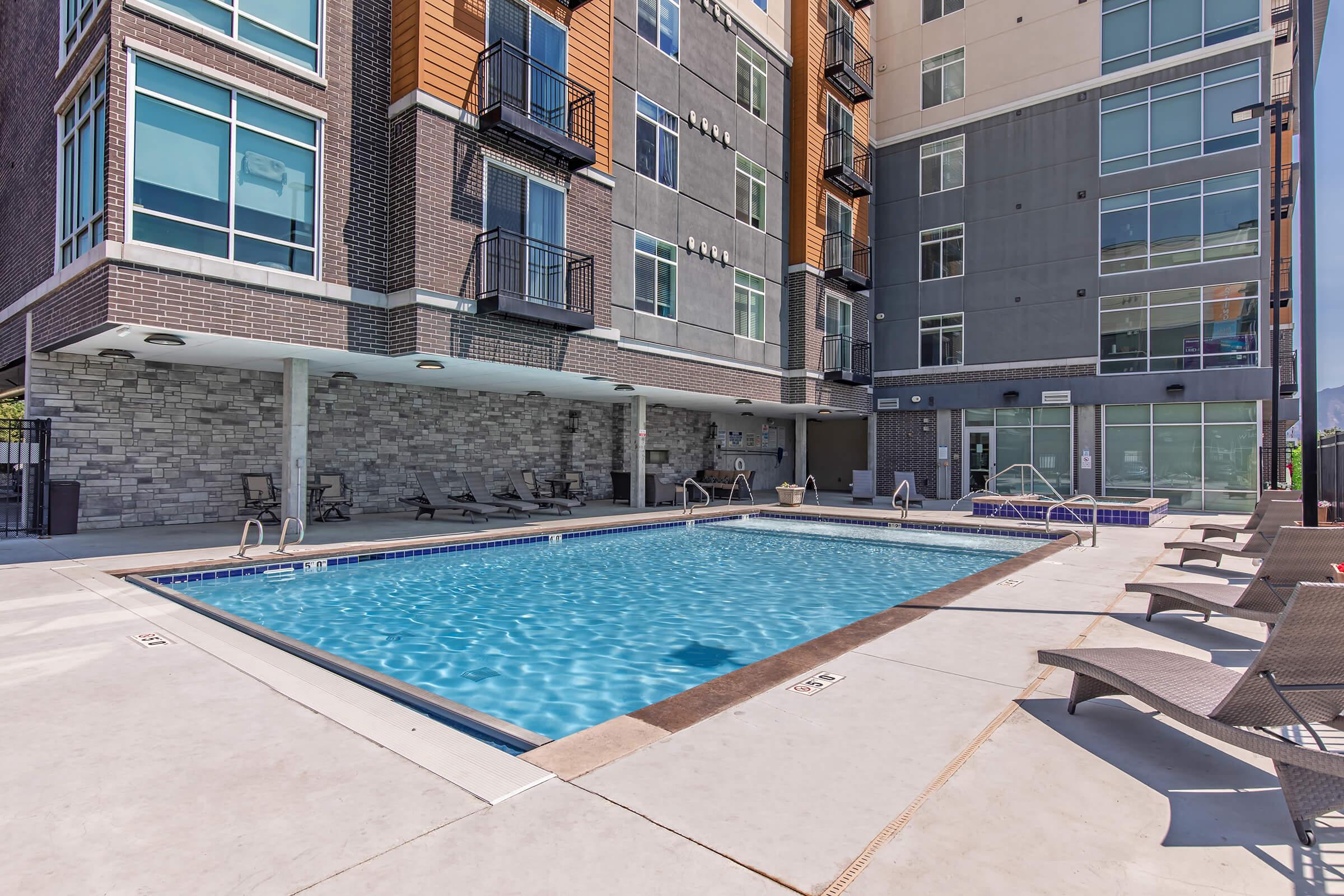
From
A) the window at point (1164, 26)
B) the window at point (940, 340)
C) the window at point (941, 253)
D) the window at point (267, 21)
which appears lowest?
the window at point (940, 340)

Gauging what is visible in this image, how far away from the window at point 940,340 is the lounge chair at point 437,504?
16107 mm

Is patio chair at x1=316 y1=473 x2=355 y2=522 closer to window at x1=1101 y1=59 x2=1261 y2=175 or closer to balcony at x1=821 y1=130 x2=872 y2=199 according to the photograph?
balcony at x1=821 y1=130 x2=872 y2=199

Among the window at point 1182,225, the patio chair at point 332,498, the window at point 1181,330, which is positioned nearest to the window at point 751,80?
the window at point 1182,225

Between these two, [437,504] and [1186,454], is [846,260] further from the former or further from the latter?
[437,504]

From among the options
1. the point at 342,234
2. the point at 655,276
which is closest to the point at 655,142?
the point at 655,276

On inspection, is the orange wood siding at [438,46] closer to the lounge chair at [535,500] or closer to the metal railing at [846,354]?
the lounge chair at [535,500]

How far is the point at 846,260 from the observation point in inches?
877

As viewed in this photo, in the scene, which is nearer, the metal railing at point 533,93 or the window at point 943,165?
the metal railing at point 533,93

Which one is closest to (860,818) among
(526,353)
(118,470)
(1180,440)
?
(526,353)

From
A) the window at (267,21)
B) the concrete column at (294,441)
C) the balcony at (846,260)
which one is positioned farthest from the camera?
the balcony at (846,260)

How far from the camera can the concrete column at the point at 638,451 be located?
56.3ft

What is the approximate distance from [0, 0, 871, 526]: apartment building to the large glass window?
1204cm

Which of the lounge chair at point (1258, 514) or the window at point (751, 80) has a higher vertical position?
the window at point (751, 80)

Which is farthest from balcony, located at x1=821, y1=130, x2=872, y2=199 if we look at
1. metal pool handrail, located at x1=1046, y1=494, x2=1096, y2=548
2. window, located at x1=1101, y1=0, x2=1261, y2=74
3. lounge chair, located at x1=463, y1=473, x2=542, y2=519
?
lounge chair, located at x1=463, y1=473, x2=542, y2=519
